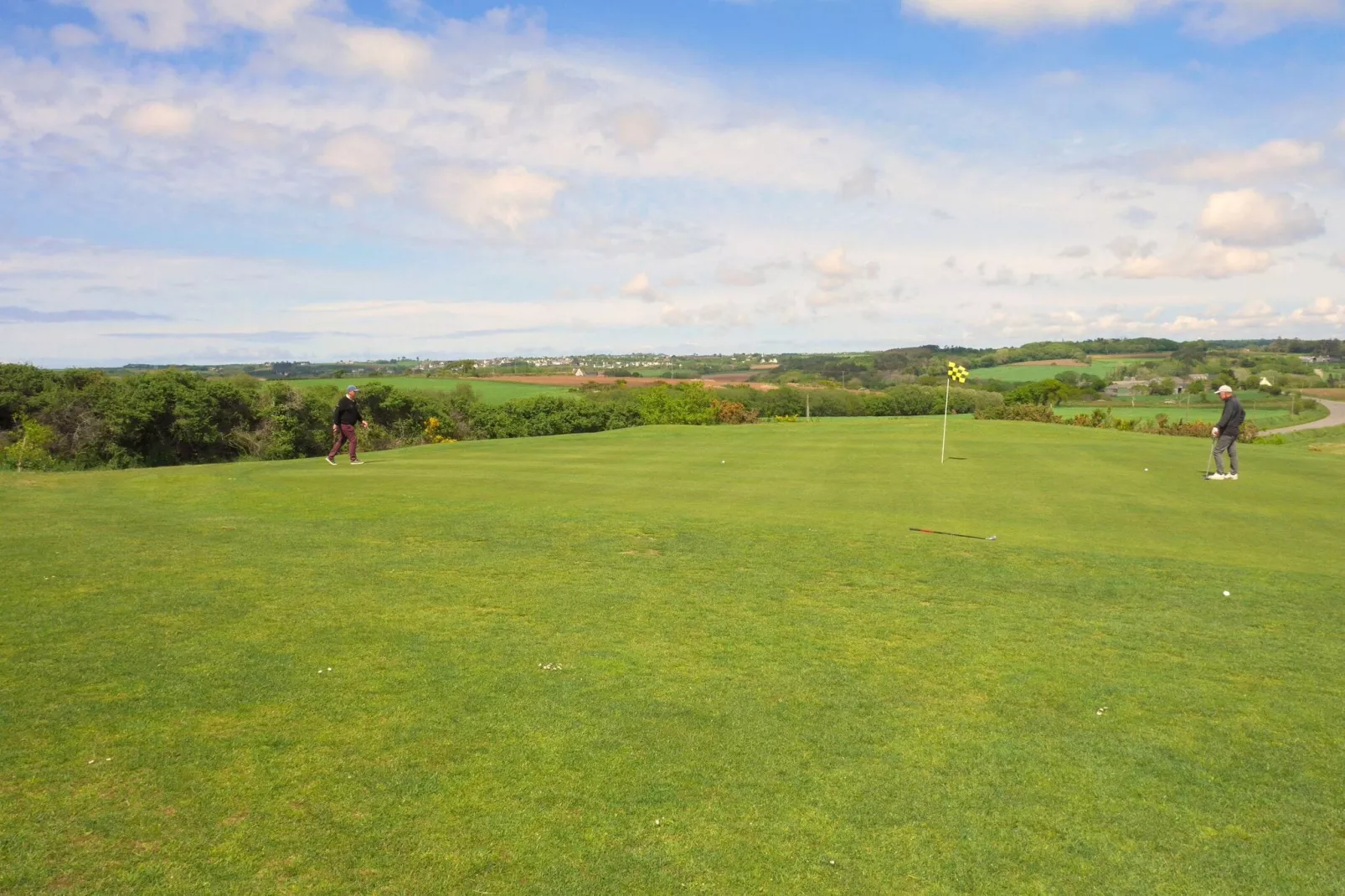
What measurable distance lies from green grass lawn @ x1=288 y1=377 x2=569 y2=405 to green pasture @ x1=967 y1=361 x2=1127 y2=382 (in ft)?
224

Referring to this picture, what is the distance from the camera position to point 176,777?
5520 millimetres

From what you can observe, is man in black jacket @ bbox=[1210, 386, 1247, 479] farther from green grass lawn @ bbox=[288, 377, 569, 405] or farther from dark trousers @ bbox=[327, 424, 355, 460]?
green grass lawn @ bbox=[288, 377, 569, 405]

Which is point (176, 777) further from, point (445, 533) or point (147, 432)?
point (147, 432)

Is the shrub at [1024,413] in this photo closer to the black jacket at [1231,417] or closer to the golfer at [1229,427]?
the golfer at [1229,427]

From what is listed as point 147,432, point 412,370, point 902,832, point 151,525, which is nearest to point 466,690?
point 902,832

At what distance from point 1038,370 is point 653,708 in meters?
145

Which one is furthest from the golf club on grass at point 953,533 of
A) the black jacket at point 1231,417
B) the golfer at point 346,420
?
the golfer at point 346,420

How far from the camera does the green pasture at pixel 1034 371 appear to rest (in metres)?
128

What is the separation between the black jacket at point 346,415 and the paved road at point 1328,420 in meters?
Answer: 75.3

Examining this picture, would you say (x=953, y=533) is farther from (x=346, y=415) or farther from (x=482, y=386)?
(x=482, y=386)

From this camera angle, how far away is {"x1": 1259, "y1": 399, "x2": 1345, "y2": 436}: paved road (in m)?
76.8

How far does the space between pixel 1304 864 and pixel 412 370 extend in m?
147

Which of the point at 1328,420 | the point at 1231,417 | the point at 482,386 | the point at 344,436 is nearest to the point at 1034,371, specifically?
the point at 1328,420

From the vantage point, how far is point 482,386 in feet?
365
